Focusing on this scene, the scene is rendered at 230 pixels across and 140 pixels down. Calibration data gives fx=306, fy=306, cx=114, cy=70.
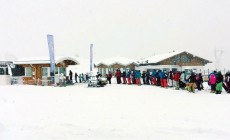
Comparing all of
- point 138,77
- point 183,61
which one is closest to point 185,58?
point 183,61

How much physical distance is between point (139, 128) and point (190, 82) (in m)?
11.4

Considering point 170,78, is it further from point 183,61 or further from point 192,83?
point 183,61

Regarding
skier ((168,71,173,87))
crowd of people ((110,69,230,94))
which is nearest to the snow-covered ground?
crowd of people ((110,69,230,94))

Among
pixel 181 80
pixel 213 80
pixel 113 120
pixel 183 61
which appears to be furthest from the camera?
pixel 183 61

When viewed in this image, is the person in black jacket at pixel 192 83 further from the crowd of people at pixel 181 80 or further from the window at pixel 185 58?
the window at pixel 185 58

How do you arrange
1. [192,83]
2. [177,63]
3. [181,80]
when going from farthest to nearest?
[177,63] < [181,80] < [192,83]

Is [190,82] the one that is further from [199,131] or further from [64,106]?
[199,131]

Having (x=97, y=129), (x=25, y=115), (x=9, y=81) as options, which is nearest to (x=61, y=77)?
(x=9, y=81)

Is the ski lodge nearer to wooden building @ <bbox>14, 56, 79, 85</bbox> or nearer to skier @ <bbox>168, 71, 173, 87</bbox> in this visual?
wooden building @ <bbox>14, 56, 79, 85</bbox>

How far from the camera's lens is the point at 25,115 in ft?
35.7

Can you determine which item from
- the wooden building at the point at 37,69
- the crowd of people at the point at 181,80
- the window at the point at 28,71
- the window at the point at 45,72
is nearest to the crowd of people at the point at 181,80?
the crowd of people at the point at 181,80

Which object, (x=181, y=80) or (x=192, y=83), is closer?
(x=192, y=83)

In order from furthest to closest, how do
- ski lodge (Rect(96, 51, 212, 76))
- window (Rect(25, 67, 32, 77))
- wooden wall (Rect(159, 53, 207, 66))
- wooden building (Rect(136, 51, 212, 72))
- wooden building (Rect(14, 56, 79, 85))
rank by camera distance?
wooden wall (Rect(159, 53, 207, 66)) → ski lodge (Rect(96, 51, 212, 76)) → wooden building (Rect(136, 51, 212, 72)) → window (Rect(25, 67, 32, 77)) → wooden building (Rect(14, 56, 79, 85))

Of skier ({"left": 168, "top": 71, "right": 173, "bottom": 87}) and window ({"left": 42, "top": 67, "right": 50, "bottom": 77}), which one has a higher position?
window ({"left": 42, "top": 67, "right": 50, "bottom": 77})
